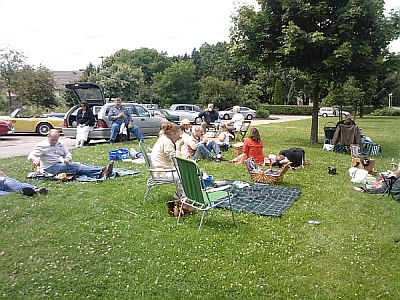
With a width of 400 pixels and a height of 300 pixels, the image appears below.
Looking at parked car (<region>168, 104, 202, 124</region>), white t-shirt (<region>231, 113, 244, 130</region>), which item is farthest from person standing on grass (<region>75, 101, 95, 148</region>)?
parked car (<region>168, 104, 202, 124</region>)

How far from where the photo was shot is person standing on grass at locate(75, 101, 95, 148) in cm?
1434

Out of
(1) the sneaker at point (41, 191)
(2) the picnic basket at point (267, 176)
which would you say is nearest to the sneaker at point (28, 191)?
(1) the sneaker at point (41, 191)

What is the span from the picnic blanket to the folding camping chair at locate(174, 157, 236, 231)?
2.21 feet

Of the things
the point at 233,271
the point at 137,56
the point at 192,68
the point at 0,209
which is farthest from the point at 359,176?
the point at 137,56

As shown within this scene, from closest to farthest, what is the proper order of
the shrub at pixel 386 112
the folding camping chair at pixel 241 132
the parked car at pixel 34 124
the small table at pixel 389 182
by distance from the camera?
1. the small table at pixel 389 182
2. the folding camping chair at pixel 241 132
3. the parked car at pixel 34 124
4. the shrub at pixel 386 112

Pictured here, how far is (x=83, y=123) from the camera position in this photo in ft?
47.4

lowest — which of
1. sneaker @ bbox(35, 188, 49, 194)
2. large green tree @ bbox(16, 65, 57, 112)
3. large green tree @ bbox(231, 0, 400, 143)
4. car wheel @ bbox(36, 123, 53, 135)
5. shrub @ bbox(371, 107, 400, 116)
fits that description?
shrub @ bbox(371, 107, 400, 116)

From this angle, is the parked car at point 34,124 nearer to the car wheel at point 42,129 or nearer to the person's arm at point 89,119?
the car wheel at point 42,129

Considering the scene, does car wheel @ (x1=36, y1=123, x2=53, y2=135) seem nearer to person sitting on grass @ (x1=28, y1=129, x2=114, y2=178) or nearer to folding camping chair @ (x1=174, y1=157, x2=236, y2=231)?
person sitting on grass @ (x1=28, y1=129, x2=114, y2=178)

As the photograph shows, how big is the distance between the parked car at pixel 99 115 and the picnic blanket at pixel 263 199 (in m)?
8.37

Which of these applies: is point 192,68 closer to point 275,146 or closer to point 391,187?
point 275,146

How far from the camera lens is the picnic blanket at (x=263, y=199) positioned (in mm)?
6426

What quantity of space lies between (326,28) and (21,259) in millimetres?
13273

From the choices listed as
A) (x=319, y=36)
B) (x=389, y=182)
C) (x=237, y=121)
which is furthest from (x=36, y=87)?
(x=389, y=182)
